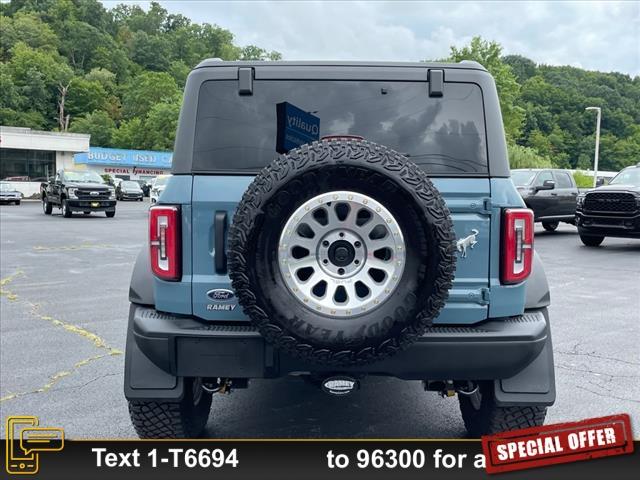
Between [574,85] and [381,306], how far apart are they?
4616 inches

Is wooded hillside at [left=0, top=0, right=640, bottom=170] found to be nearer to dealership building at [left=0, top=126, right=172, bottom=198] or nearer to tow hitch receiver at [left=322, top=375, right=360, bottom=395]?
dealership building at [left=0, top=126, right=172, bottom=198]

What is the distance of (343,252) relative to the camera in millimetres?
2635

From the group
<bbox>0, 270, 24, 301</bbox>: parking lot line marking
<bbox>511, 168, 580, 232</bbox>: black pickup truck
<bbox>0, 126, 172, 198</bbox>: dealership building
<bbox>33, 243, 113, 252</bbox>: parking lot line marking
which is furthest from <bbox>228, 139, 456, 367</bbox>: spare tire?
<bbox>0, 126, 172, 198</bbox>: dealership building

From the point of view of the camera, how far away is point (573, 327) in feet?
21.0

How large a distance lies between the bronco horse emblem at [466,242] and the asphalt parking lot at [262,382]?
4.47 feet

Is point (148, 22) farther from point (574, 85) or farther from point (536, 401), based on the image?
point (536, 401)

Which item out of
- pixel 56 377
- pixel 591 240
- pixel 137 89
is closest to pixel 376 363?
pixel 56 377

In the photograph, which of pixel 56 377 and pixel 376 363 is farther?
pixel 56 377

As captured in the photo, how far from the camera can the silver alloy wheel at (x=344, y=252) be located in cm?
262

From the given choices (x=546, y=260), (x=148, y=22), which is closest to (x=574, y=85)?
(x=148, y=22)

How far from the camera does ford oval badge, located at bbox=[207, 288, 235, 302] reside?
9.55 feet

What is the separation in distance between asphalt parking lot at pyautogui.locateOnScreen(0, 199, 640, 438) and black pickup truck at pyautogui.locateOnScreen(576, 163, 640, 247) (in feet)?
10.6

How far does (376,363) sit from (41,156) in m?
54.7

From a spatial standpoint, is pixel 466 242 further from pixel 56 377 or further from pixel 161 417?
pixel 56 377
